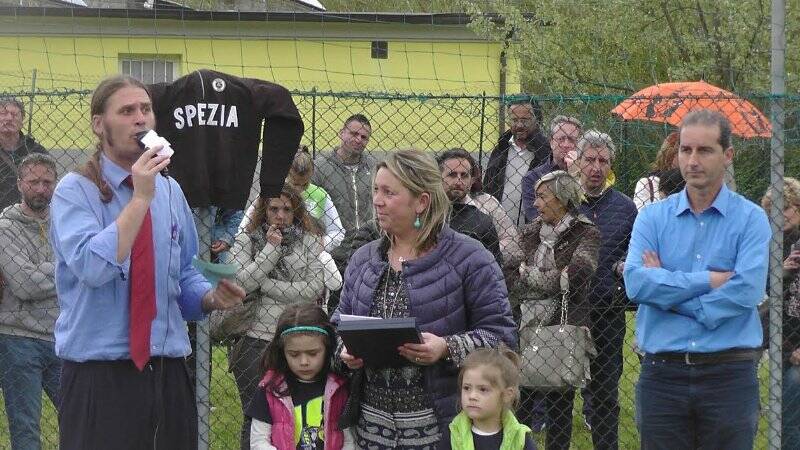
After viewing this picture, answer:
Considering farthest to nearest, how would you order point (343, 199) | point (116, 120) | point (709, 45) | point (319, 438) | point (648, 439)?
point (709, 45)
point (343, 199)
point (648, 439)
point (319, 438)
point (116, 120)

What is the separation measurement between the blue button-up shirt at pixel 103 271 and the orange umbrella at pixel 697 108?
9.35ft

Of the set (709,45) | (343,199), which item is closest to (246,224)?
(343,199)

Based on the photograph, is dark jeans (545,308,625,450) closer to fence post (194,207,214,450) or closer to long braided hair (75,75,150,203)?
fence post (194,207,214,450)

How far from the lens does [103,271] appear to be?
3742 millimetres

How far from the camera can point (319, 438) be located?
15.8ft

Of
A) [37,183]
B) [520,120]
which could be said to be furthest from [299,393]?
[520,120]

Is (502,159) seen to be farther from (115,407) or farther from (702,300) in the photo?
(115,407)

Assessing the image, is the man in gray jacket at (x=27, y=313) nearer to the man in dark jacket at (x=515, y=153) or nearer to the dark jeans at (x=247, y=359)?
the dark jeans at (x=247, y=359)

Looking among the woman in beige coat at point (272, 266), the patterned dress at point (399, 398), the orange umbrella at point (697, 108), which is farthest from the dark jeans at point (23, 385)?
the orange umbrella at point (697, 108)

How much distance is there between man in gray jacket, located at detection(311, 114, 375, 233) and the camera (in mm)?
7340

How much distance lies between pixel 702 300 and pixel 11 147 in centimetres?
436

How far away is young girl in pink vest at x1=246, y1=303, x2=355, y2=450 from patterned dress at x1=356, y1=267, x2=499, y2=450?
0.38 meters

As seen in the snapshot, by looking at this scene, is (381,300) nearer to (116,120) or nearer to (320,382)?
(320,382)

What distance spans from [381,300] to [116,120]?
1130 mm
